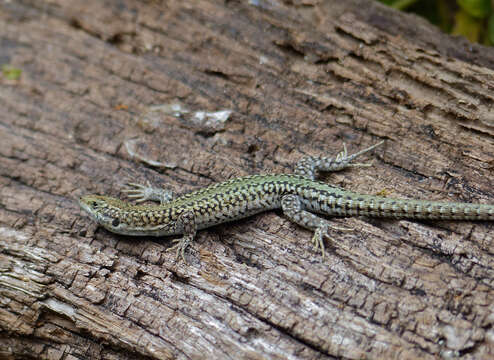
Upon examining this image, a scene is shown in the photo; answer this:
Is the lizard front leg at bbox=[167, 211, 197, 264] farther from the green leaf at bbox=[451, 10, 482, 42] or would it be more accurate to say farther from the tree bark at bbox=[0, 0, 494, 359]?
the green leaf at bbox=[451, 10, 482, 42]

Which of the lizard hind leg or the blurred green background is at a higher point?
the blurred green background

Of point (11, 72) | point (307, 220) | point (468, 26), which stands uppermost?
point (468, 26)

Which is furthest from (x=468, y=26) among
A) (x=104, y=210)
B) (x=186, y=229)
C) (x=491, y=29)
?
(x=104, y=210)

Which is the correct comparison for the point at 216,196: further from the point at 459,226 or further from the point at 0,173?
the point at 0,173

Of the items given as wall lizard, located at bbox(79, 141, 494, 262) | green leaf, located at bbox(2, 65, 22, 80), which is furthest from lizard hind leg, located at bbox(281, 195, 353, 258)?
green leaf, located at bbox(2, 65, 22, 80)

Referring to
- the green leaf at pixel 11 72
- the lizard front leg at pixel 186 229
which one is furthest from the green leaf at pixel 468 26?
the green leaf at pixel 11 72

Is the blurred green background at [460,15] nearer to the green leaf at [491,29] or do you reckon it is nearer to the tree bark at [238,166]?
the green leaf at [491,29]

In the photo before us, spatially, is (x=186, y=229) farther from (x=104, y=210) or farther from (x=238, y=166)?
(x=238, y=166)

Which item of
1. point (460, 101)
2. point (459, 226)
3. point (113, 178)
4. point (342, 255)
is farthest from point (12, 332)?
point (460, 101)
